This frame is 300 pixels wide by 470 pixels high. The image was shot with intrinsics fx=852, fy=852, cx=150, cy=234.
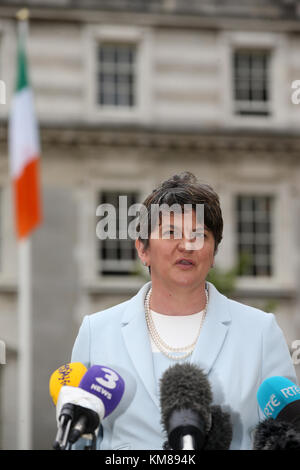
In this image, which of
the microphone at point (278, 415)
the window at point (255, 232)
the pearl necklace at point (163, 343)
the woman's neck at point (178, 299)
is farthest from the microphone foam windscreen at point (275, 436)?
the window at point (255, 232)

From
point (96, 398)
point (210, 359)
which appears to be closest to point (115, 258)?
point (210, 359)

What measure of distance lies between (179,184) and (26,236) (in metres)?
13.4

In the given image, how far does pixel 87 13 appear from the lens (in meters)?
19.5

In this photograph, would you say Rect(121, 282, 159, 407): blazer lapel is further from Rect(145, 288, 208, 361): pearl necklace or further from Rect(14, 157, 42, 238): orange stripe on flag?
Rect(14, 157, 42, 238): orange stripe on flag

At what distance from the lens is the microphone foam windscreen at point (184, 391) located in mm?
2631

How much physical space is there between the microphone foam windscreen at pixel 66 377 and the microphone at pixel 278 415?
2.04 ft

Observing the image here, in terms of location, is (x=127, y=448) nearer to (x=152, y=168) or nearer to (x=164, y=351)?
(x=164, y=351)

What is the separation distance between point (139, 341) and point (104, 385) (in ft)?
1.51

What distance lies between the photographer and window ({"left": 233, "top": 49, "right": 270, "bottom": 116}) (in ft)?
66.4

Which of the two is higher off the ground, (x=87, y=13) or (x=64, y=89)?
(x=87, y=13)

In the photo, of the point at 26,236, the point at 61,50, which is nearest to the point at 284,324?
the point at 26,236

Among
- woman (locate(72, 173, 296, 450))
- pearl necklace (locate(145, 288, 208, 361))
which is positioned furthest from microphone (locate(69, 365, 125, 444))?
pearl necklace (locate(145, 288, 208, 361))

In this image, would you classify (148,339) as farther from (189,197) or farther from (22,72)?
(22,72)

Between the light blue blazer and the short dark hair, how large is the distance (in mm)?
340
